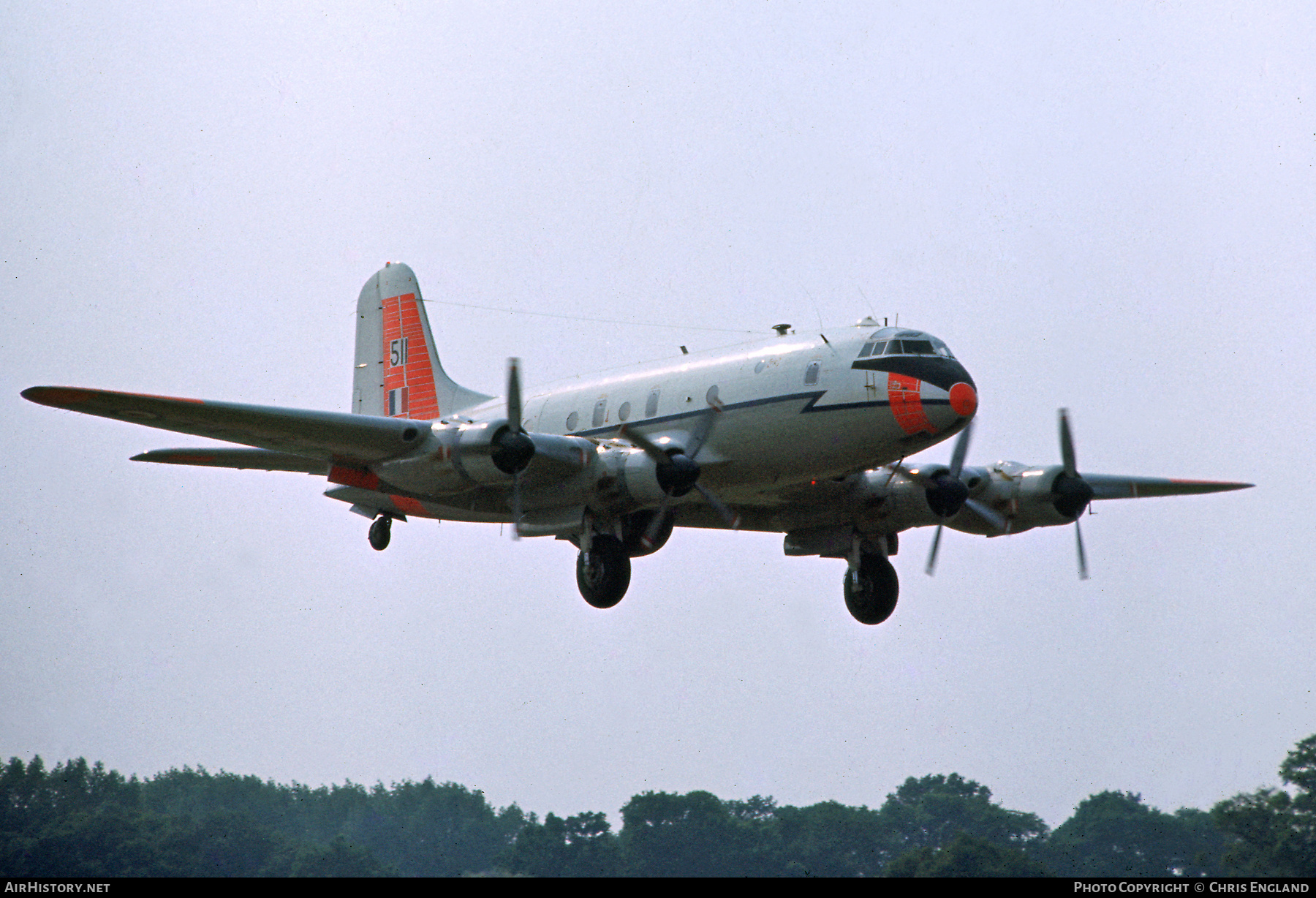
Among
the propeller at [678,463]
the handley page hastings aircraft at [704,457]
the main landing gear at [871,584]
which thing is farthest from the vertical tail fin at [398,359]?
the main landing gear at [871,584]

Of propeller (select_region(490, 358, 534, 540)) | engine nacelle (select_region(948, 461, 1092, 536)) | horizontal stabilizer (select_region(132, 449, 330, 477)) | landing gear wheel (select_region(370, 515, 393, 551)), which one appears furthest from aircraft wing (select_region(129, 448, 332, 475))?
engine nacelle (select_region(948, 461, 1092, 536))

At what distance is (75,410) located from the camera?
72.6 ft

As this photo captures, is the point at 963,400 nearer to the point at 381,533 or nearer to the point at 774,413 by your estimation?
the point at 774,413

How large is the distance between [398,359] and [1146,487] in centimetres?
1666

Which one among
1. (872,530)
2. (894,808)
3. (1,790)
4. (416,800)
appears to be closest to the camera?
(872,530)

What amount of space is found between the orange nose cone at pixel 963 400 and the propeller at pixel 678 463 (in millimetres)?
4120

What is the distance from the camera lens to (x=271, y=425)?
23.7 m

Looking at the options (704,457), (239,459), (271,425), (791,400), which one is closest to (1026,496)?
(791,400)

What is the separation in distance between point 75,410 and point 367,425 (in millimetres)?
4528

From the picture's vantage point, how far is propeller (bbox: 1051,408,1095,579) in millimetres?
27359

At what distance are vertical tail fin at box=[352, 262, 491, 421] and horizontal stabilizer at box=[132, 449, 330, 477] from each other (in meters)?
4.83

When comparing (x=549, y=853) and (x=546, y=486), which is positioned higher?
(x=546, y=486)

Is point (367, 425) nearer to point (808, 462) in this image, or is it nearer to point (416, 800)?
point (808, 462)
